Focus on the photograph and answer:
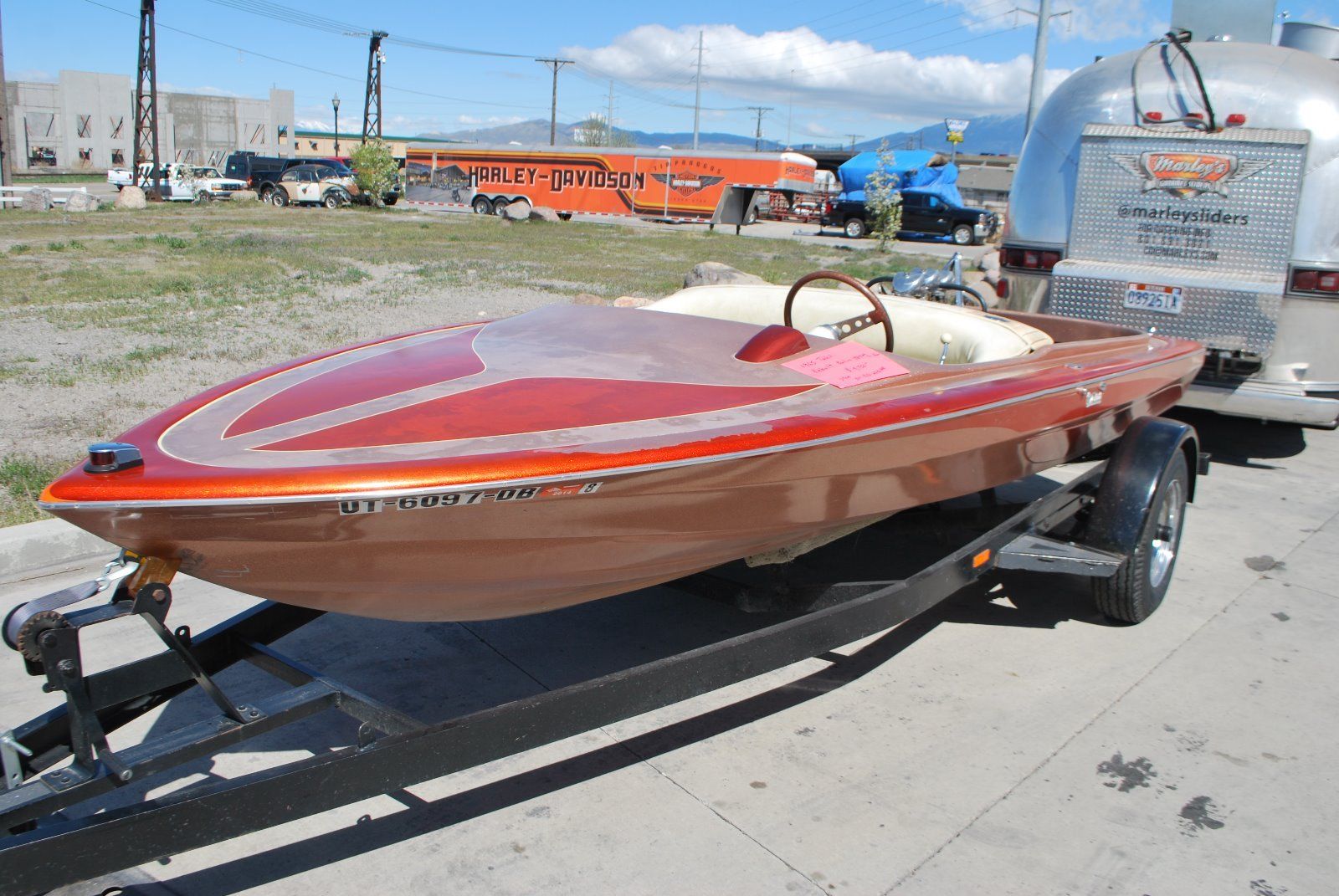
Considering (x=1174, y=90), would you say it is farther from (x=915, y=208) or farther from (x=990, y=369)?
(x=915, y=208)

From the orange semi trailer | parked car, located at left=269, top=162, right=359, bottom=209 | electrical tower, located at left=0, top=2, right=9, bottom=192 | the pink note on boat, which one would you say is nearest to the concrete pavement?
the pink note on boat

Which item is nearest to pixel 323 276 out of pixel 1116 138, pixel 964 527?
pixel 1116 138

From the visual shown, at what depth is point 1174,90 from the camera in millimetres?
6000

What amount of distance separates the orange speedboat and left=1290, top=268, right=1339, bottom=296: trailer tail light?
8.54 feet

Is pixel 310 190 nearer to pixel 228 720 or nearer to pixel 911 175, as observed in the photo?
pixel 911 175

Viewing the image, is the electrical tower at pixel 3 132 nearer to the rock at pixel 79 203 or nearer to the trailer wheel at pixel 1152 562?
the rock at pixel 79 203

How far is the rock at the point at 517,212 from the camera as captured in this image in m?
31.2

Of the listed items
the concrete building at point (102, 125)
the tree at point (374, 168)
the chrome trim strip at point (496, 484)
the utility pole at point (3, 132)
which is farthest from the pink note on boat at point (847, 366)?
the concrete building at point (102, 125)

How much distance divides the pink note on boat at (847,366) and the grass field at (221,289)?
3.43 meters

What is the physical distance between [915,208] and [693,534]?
29261mm

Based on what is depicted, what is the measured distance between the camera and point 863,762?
3074 mm

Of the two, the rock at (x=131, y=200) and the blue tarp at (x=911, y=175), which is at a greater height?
the blue tarp at (x=911, y=175)

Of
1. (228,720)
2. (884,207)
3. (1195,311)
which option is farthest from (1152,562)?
(884,207)

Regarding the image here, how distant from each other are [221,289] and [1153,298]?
943 cm
